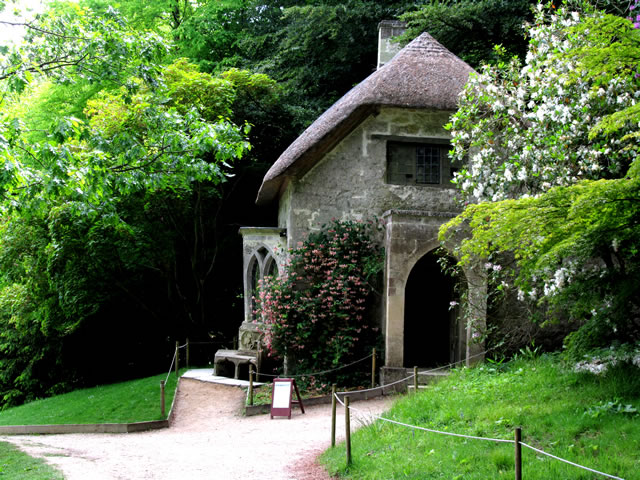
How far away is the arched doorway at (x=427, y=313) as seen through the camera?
17094mm

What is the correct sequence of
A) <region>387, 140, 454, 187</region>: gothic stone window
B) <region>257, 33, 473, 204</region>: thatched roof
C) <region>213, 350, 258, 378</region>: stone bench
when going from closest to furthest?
1. <region>257, 33, 473, 204</region>: thatched roof
2. <region>387, 140, 454, 187</region>: gothic stone window
3. <region>213, 350, 258, 378</region>: stone bench

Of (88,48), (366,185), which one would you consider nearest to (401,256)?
(366,185)

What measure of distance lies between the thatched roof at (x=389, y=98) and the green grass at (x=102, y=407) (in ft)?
18.7

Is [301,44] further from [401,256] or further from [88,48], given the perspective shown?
[88,48]

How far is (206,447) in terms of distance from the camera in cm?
1025

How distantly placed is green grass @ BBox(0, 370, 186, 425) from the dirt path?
0.81 m

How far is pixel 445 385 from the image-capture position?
10242 mm

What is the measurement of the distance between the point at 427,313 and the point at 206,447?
8.60 m

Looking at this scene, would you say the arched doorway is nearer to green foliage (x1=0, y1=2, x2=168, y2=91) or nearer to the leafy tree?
the leafy tree

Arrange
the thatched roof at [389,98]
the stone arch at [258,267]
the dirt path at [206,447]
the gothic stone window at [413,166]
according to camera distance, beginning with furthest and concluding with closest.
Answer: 1. the stone arch at [258,267]
2. the gothic stone window at [413,166]
3. the thatched roof at [389,98]
4. the dirt path at [206,447]

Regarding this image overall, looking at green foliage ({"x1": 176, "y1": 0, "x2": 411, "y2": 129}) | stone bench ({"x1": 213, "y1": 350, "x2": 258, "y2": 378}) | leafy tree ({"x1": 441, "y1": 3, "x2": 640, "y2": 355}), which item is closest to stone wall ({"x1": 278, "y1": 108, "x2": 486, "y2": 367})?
leafy tree ({"x1": 441, "y1": 3, "x2": 640, "y2": 355})

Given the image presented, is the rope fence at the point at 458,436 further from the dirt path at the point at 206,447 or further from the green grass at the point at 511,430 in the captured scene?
the dirt path at the point at 206,447

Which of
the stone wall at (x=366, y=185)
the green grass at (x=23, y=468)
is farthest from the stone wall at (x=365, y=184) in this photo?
the green grass at (x=23, y=468)

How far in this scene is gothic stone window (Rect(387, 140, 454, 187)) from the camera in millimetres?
15000
